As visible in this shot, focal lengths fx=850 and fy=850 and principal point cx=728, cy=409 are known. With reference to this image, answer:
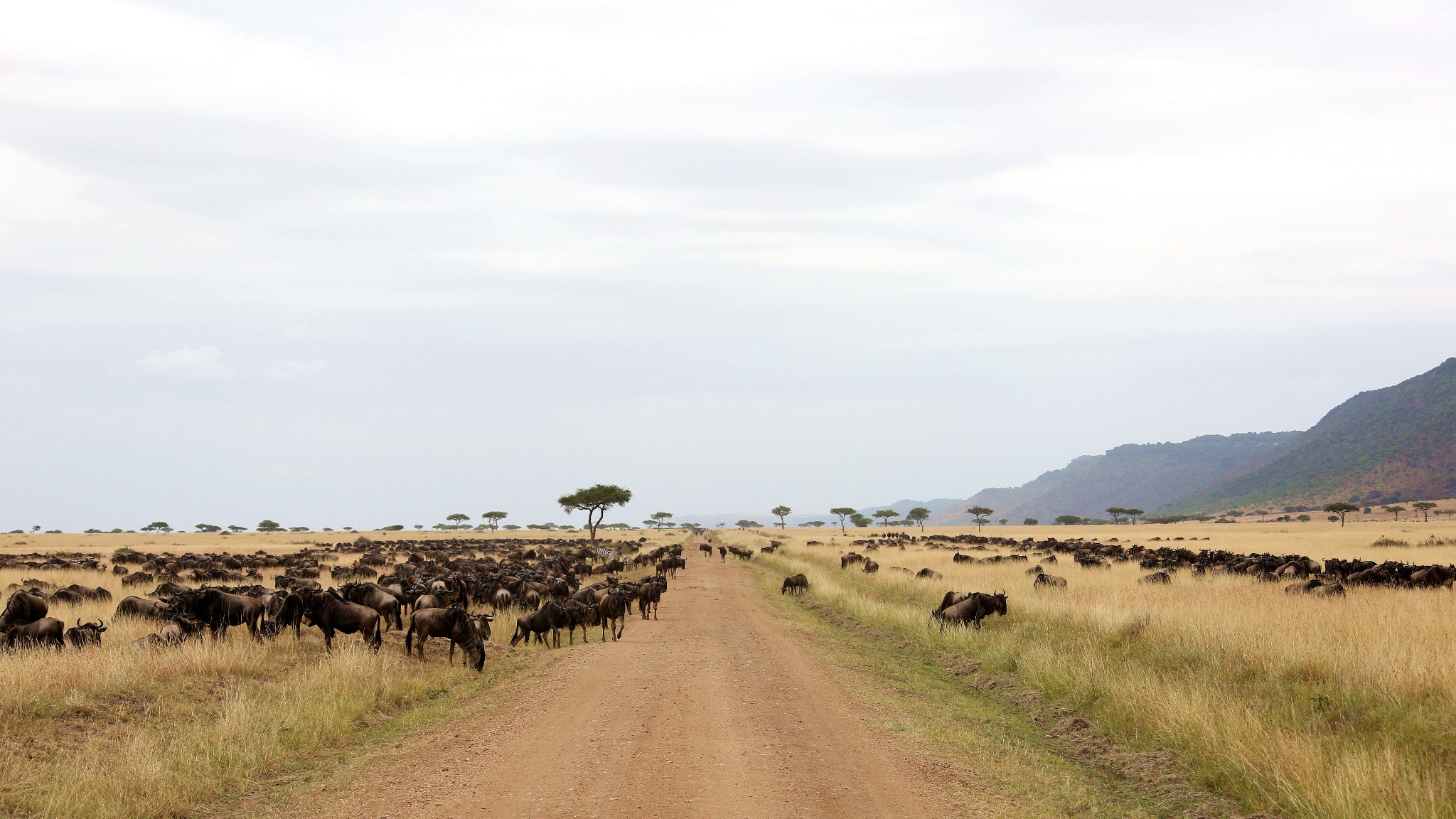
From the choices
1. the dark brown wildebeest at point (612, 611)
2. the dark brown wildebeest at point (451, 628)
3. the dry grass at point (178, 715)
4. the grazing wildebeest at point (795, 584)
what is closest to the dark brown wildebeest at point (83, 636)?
the dry grass at point (178, 715)

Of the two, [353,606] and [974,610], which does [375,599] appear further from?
[974,610]

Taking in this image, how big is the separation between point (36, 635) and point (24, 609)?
153 inches

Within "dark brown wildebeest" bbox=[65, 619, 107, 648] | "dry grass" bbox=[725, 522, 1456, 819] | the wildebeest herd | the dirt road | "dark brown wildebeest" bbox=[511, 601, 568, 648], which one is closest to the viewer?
the dirt road

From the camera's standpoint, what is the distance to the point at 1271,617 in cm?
1795

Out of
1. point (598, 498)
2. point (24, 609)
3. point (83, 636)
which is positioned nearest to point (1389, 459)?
point (598, 498)

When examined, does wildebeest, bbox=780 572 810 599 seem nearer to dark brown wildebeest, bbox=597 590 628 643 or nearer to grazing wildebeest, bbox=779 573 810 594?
grazing wildebeest, bbox=779 573 810 594

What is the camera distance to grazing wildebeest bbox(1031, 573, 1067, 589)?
30.3 metres

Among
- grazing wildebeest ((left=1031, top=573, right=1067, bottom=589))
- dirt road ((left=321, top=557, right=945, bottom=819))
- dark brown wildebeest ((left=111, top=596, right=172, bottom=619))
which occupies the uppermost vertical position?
A: dark brown wildebeest ((left=111, top=596, right=172, bottom=619))

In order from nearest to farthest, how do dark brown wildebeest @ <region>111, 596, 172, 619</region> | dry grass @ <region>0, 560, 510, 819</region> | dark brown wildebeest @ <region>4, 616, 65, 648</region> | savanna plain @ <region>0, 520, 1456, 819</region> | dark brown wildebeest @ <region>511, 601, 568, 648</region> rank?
Answer: dry grass @ <region>0, 560, 510, 819</region> → savanna plain @ <region>0, 520, 1456, 819</region> → dark brown wildebeest @ <region>4, 616, 65, 648</region> → dark brown wildebeest @ <region>111, 596, 172, 619</region> → dark brown wildebeest @ <region>511, 601, 568, 648</region>

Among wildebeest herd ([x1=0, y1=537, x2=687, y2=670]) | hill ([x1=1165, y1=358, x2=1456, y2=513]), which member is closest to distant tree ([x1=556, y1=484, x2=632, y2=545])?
wildebeest herd ([x1=0, y1=537, x2=687, y2=670])

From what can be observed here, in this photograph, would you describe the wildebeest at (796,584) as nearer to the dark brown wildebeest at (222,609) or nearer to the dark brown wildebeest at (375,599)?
the dark brown wildebeest at (375,599)

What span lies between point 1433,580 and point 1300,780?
22.9 metres

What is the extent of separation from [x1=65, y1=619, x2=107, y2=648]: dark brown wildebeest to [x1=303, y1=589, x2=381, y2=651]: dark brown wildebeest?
3.78m

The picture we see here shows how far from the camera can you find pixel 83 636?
16.3 meters
